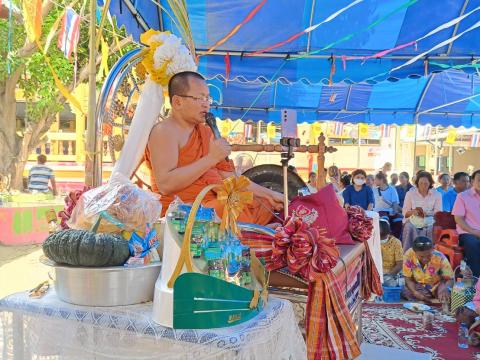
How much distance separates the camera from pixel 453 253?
5.14 m

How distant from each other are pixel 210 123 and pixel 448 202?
616cm

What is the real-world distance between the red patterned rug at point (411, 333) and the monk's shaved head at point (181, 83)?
2535 mm

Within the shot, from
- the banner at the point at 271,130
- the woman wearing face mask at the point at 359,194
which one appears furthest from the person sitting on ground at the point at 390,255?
the banner at the point at 271,130

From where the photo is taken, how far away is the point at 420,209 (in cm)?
607

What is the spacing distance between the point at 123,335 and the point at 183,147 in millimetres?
842

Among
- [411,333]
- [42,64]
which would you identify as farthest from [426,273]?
[42,64]

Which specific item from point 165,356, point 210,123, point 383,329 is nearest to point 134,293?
point 165,356

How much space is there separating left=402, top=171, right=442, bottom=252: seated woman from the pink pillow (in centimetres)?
414

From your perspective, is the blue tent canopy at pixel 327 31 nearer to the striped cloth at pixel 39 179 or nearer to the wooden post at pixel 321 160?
the wooden post at pixel 321 160

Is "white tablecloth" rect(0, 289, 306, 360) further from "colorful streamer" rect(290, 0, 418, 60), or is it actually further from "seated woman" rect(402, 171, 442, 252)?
"seated woman" rect(402, 171, 442, 252)

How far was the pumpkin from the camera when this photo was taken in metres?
1.29

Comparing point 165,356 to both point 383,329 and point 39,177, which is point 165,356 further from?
point 39,177

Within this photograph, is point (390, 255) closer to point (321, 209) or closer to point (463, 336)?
point (463, 336)

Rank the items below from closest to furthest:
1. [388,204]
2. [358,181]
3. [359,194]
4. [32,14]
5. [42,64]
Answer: [32,14] < [359,194] < [358,181] < [388,204] < [42,64]
